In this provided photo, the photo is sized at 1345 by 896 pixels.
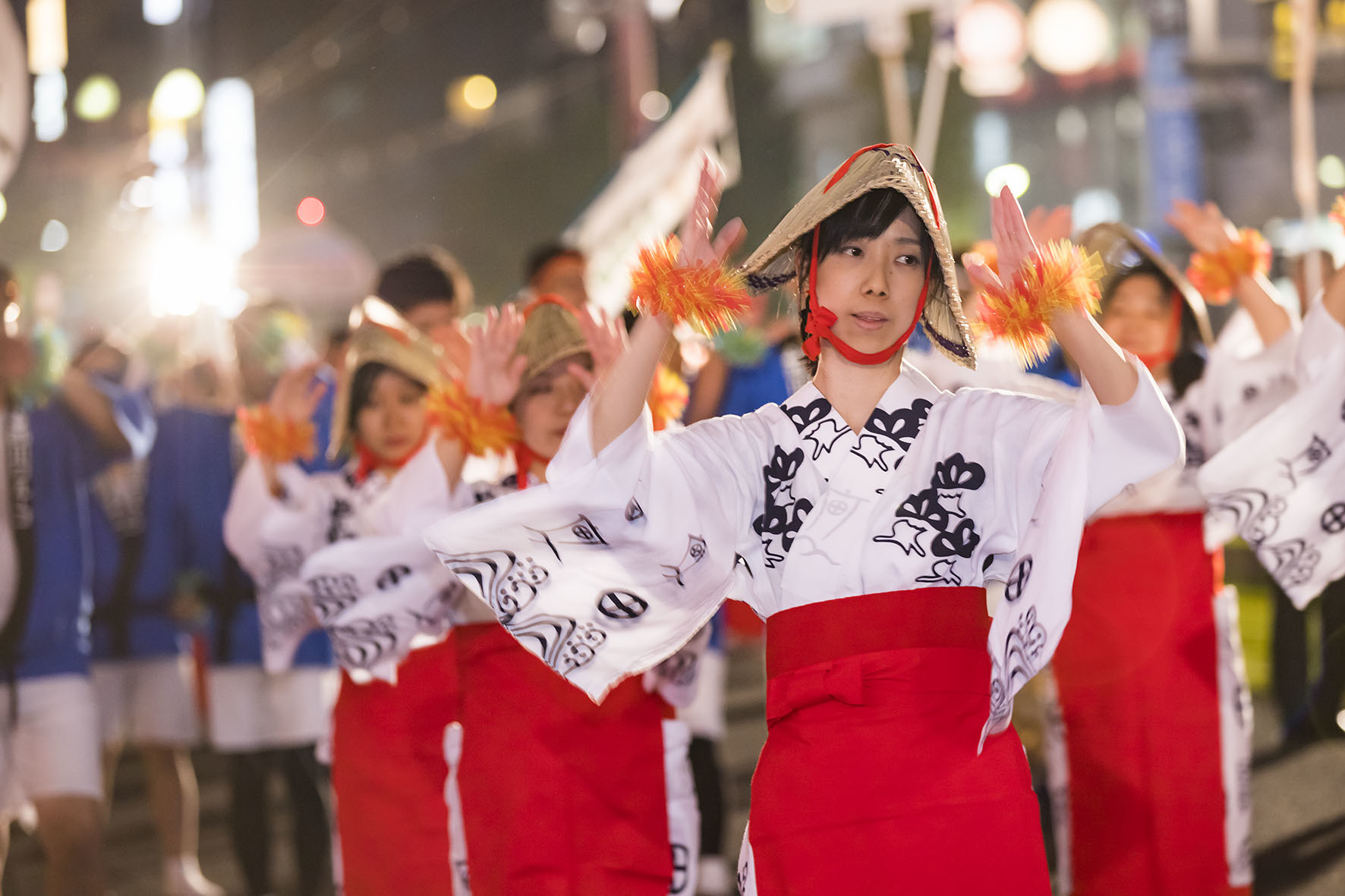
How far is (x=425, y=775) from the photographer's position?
3744mm

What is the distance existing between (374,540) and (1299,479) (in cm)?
238

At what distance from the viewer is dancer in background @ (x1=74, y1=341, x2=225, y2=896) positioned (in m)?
5.12

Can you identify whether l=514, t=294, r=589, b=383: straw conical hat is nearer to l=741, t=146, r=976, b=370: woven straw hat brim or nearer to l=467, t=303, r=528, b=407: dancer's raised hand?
l=467, t=303, r=528, b=407: dancer's raised hand

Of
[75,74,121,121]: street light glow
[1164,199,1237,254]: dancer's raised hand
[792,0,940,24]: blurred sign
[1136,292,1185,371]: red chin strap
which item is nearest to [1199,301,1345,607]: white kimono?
[1136,292,1185,371]: red chin strap

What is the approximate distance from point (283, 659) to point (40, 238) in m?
4.64

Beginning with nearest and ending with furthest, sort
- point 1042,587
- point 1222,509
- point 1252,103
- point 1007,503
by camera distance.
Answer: point 1042,587
point 1007,503
point 1222,509
point 1252,103

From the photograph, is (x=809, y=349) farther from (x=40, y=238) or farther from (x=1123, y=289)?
(x=40, y=238)

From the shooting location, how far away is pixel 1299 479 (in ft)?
11.6

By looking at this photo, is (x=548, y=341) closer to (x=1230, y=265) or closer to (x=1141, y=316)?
(x=1141, y=316)

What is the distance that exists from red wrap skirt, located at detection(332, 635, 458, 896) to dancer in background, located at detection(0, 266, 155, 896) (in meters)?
0.84

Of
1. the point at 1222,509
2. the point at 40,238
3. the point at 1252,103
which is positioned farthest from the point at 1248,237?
the point at 1252,103

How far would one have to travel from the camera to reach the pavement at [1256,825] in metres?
5.02

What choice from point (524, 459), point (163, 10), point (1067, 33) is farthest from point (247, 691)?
point (1067, 33)

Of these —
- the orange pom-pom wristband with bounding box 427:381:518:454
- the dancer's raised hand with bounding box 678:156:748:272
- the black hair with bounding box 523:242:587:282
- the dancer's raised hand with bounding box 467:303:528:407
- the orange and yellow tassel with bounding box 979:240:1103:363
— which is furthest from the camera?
the black hair with bounding box 523:242:587:282
